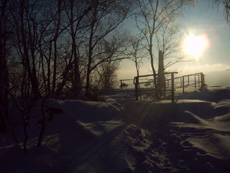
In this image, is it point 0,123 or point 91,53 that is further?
point 91,53

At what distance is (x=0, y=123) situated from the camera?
4.09 meters

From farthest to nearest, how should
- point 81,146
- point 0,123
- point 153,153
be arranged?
point 0,123, point 81,146, point 153,153

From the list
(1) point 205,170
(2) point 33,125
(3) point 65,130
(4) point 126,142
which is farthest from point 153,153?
(2) point 33,125

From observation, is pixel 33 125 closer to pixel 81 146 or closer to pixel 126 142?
pixel 81 146

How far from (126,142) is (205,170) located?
1381mm

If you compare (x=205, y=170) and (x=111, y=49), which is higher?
(x=111, y=49)

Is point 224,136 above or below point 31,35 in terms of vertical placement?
below

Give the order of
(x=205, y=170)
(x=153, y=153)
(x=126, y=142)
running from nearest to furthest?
(x=205, y=170) → (x=153, y=153) → (x=126, y=142)

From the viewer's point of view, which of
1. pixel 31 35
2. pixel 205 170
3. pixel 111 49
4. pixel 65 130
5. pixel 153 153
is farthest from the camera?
pixel 111 49

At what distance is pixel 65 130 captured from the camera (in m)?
3.60

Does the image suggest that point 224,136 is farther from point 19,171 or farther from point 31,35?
point 31,35

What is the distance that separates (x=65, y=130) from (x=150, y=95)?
7588 mm

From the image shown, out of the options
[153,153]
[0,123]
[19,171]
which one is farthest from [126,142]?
[0,123]

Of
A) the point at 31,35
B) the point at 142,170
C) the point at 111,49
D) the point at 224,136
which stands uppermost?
the point at 111,49
